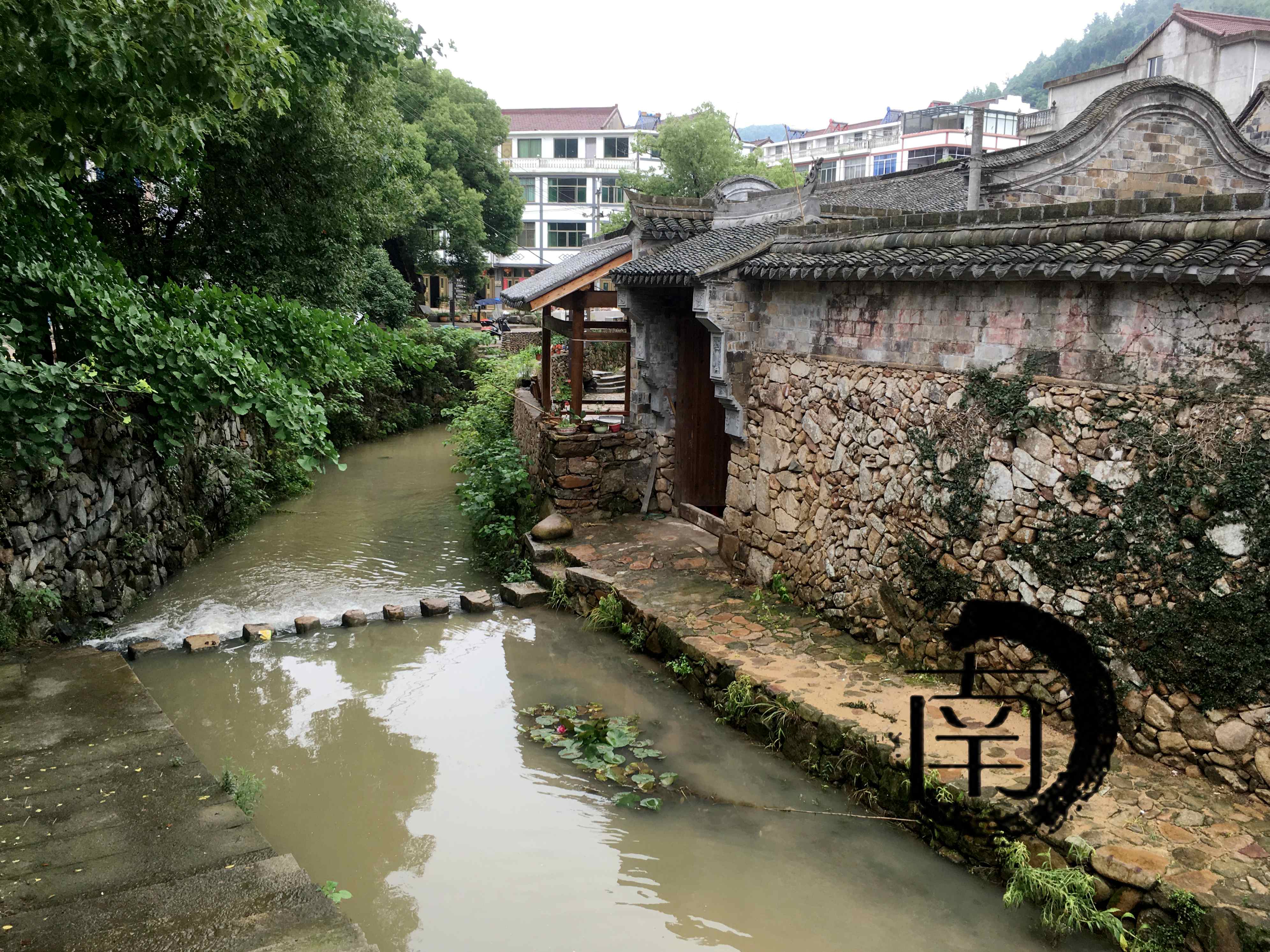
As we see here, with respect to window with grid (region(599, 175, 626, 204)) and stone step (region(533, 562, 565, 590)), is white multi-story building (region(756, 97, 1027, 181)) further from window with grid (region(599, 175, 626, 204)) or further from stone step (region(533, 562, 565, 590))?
stone step (region(533, 562, 565, 590))

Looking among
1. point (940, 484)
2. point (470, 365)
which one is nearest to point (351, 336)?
point (940, 484)

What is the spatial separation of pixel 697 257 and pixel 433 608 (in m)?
5.42

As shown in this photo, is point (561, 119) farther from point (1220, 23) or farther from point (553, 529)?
point (553, 529)

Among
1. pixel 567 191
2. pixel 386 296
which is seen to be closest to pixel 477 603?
pixel 386 296

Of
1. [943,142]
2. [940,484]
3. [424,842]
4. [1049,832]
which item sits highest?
[943,142]

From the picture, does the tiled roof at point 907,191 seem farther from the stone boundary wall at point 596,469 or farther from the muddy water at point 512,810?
the muddy water at point 512,810

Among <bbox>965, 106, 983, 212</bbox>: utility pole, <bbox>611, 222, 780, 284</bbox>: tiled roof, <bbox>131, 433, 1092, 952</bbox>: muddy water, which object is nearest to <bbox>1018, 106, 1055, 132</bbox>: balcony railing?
<bbox>965, 106, 983, 212</bbox>: utility pole

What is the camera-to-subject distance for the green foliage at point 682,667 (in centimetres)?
879

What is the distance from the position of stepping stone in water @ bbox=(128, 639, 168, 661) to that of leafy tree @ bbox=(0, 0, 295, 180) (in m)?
4.80

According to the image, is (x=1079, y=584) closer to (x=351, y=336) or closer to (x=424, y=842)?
(x=424, y=842)

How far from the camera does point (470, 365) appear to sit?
2852 cm

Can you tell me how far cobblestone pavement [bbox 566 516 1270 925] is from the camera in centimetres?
510

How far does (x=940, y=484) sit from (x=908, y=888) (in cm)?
328

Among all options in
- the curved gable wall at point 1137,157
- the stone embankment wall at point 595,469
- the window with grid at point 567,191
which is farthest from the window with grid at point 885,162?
the stone embankment wall at point 595,469
